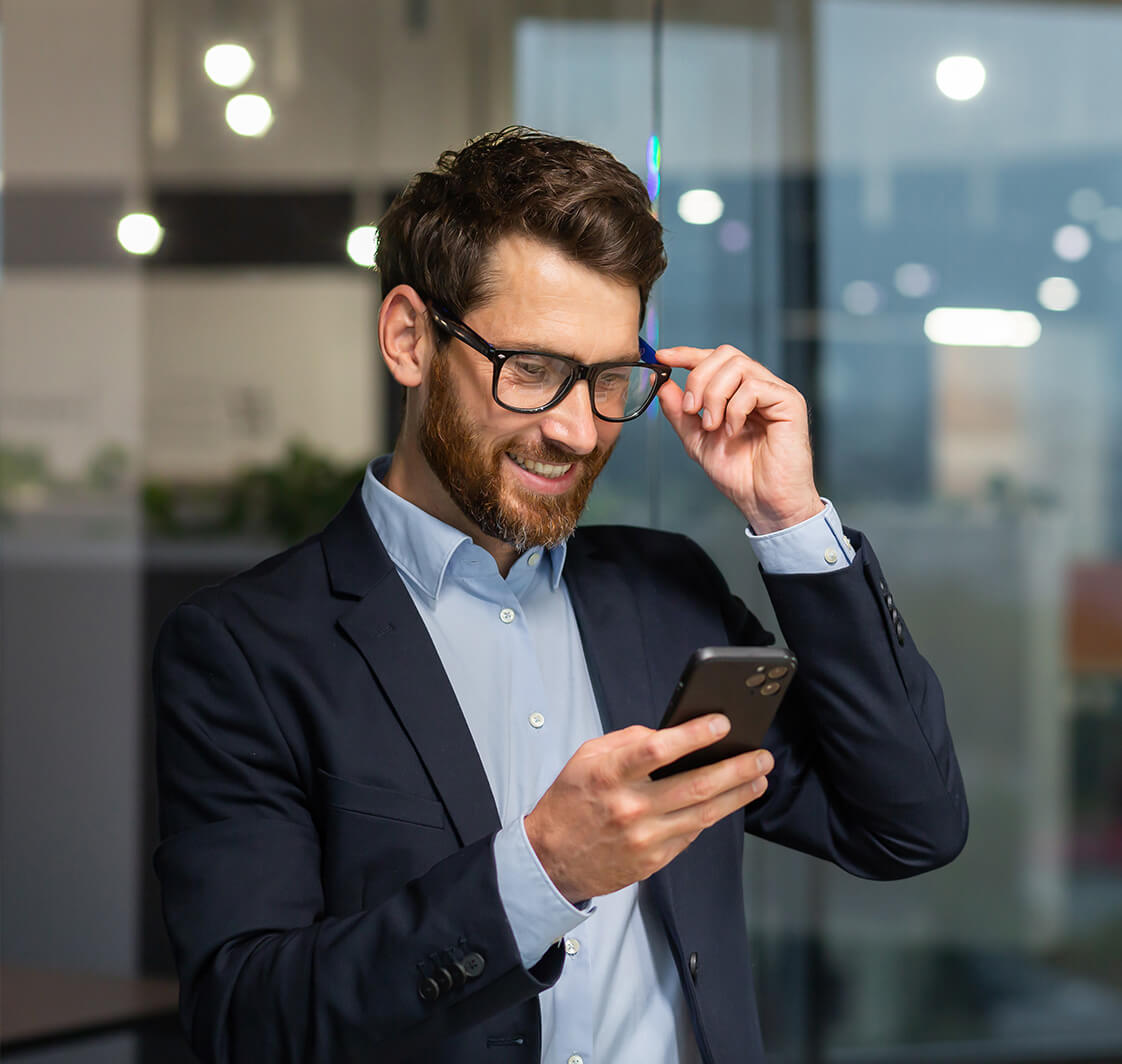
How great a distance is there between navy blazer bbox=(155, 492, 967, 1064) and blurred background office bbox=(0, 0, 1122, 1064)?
5.32 feet

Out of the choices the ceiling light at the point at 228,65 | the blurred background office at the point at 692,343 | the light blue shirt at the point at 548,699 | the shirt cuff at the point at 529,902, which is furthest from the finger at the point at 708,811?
the ceiling light at the point at 228,65

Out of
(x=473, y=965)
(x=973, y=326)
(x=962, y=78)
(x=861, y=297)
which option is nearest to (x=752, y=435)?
(x=473, y=965)

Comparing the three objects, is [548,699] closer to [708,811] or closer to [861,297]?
[708,811]

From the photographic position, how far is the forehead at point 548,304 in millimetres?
1255

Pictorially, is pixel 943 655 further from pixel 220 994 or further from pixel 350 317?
pixel 220 994

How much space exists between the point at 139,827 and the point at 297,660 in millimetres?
2055

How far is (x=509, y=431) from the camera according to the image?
1276 millimetres

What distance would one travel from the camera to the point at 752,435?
1353 mm

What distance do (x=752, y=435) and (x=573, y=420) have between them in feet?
0.71

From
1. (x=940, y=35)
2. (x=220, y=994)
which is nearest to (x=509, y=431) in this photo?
(x=220, y=994)

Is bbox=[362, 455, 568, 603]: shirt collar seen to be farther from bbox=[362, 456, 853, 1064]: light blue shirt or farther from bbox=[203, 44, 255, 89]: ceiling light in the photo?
bbox=[203, 44, 255, 89]: ceiling light

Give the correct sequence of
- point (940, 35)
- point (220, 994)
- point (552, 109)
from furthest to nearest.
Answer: point (940, 35) → point (552, 109) → point (220, 994)

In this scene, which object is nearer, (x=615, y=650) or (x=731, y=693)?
(x=731, y=693)

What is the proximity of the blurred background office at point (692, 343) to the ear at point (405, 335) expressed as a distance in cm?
155
